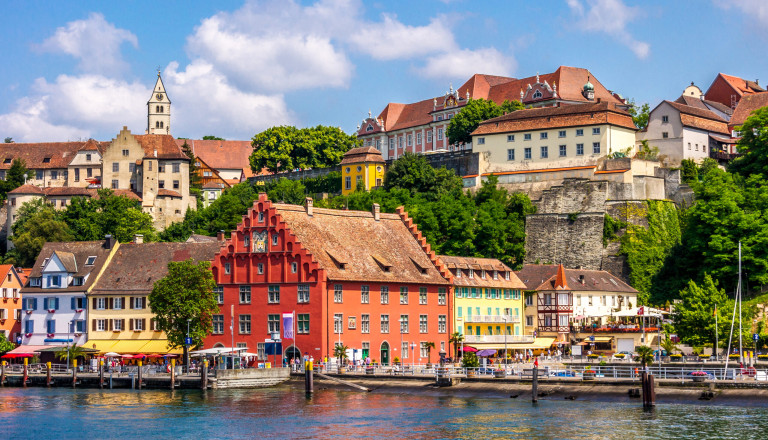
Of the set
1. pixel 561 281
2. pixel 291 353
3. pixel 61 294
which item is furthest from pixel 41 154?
pixel 291 353

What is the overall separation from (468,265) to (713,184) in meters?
23.5

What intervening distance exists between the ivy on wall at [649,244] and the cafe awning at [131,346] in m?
47.5

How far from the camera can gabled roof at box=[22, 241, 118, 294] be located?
349 ft

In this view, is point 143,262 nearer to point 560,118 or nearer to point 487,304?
point 487,304

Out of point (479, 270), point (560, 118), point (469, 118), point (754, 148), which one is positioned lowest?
point (479, 270)

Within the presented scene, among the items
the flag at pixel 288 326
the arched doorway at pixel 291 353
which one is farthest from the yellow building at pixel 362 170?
the flag at pixel 288 326

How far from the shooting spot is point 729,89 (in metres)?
172

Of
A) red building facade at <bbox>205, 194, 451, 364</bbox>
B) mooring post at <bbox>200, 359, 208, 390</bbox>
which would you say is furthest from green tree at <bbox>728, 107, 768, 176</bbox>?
mooring post at <bbox>200, 359, 208, 390</bbox>

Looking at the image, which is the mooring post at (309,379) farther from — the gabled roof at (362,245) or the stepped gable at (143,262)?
the stepped gable at (143,262)

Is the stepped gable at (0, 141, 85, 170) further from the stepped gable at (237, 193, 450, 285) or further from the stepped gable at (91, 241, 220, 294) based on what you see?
the stepped gable at (237, 193, 450, 285)

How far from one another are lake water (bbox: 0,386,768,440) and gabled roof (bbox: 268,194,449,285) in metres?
16.3

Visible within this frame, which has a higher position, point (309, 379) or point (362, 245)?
point (362, 245)

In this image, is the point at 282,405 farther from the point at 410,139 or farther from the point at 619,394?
the point at 410,139

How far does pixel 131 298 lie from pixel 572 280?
41.0 meters
